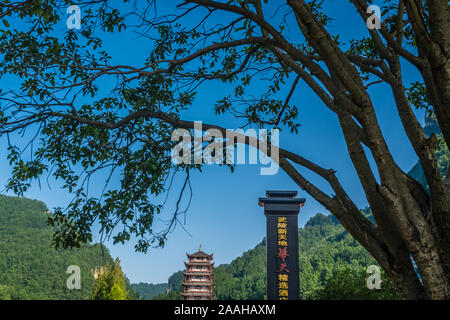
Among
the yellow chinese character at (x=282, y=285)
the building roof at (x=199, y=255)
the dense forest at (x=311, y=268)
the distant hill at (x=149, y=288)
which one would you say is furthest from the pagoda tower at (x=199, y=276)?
the distant hill at (x=149, y=288)

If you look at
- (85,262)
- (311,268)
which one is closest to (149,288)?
(85,262)

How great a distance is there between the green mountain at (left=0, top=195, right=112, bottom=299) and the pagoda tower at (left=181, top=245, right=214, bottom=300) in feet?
63.8

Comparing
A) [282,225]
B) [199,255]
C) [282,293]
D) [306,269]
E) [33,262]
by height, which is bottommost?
[33,262]

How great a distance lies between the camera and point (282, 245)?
52.3ft

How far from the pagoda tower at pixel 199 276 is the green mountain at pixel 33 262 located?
19460mm

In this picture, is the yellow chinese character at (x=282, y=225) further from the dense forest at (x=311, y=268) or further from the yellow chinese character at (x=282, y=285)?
the dense forest at (x=311, y=268)

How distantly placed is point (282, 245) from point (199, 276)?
14.6m

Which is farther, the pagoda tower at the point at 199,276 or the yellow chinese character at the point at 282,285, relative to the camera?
the pagoda tower at the point at 199,276

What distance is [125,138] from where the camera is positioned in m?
3.84

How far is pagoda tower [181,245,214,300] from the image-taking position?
1105 inches

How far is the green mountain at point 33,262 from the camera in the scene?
4734 centimetres

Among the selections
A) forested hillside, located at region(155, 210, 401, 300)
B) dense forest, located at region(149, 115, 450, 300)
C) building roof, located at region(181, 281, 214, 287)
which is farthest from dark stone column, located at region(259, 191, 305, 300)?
building roof, located at region(181, 281, 214, 287)

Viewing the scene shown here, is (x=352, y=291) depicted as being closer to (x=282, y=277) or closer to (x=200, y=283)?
(x=282, y=277)
